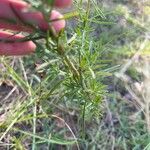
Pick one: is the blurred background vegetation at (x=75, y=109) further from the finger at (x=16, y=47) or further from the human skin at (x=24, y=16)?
the human skin at (x=24, y=16)

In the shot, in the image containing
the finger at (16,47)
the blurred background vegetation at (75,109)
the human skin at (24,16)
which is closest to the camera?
the human skin at (24,16)

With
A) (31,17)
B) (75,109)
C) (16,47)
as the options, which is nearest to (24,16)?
(31,17)

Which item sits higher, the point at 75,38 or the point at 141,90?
the point at 75,38

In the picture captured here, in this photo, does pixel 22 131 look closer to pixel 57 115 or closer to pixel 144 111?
pixel 57 115

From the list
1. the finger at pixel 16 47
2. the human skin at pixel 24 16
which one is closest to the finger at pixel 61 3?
the human skin at pixel 24 16

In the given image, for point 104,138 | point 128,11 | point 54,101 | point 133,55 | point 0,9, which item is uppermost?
point 0,9

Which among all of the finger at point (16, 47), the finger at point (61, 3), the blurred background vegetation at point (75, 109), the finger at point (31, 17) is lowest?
the blurred background vegetation at point (75, 109)

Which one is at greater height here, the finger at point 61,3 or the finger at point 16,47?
the finger at point 61,3

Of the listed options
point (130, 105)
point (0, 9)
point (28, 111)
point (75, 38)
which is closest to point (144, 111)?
point (130, 105)

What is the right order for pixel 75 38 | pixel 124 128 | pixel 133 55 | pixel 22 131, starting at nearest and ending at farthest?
1. pixel 75 38
2. pixel 22 131
3. pixel 124 128
4. pixel 133 55

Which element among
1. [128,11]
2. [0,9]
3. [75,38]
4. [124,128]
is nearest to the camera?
[0,9]

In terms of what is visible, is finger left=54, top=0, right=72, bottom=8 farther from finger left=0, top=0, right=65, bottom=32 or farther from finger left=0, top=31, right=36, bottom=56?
finger left=0, top=31, right=36, bottom=56
